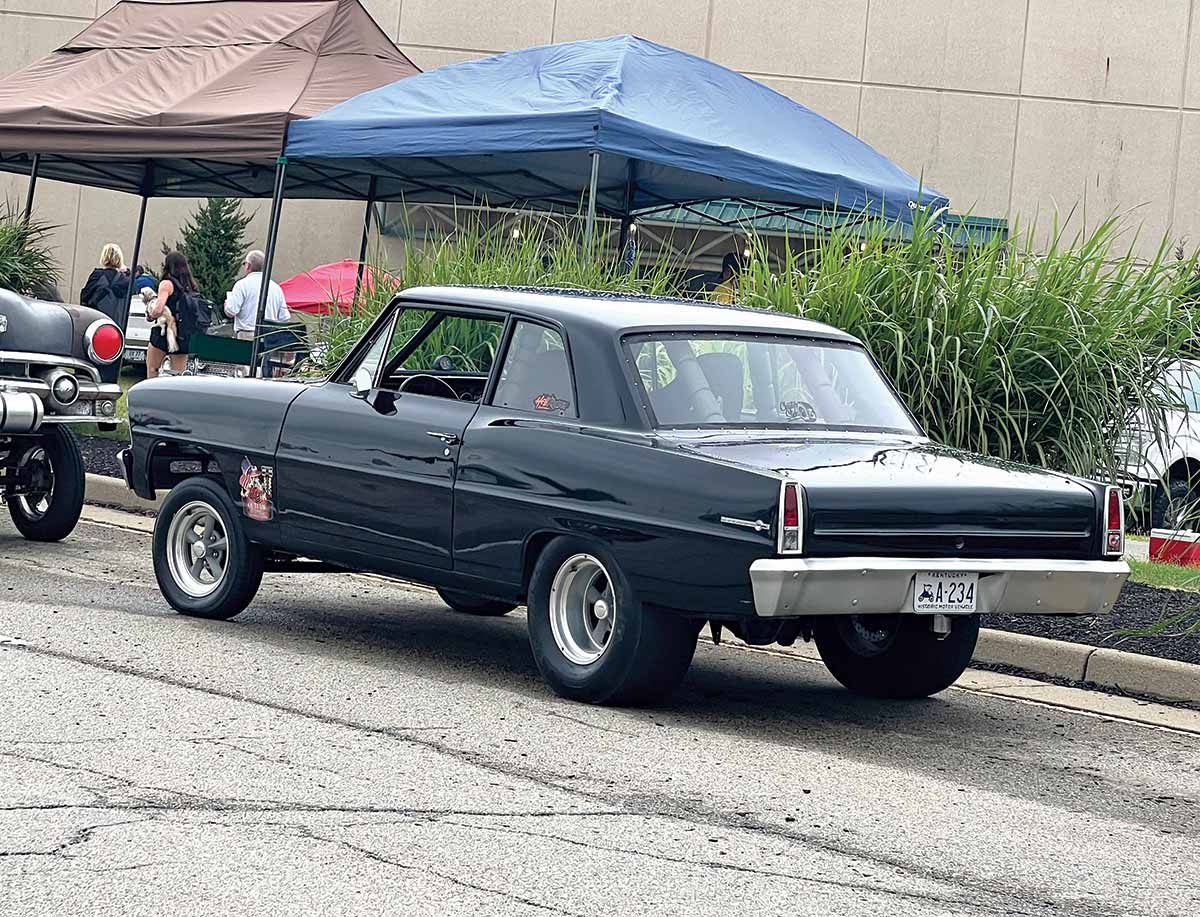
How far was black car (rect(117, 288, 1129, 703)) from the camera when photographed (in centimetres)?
629

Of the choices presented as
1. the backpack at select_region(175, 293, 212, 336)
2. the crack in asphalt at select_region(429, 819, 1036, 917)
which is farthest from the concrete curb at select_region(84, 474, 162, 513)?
the crack in asphalt at select_region(429, 819, 1036, 917)

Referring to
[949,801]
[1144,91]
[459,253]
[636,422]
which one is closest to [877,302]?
[459,253]

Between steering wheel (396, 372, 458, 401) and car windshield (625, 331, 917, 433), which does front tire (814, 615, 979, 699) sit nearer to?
car windshield (625, 331, 917, 433)

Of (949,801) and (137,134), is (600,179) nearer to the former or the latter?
(137,134)

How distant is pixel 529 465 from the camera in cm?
693

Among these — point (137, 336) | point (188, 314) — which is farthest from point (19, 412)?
point (137, 336)

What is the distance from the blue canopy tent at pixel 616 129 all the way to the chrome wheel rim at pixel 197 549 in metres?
5.43

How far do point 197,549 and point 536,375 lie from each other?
2.19 metres

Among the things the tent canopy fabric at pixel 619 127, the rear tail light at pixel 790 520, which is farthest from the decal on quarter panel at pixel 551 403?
the tent canopy fabric at pixel 619 127

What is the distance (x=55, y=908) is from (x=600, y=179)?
45.4 feet

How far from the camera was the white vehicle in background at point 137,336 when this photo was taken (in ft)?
83.8

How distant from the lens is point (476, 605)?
8969 millimetres

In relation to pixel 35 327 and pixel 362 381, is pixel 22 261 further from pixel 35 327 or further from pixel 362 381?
pixel 362 381

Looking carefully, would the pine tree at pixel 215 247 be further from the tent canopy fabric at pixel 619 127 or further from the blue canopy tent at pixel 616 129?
the tent canopy fabric at pixel 619 127
